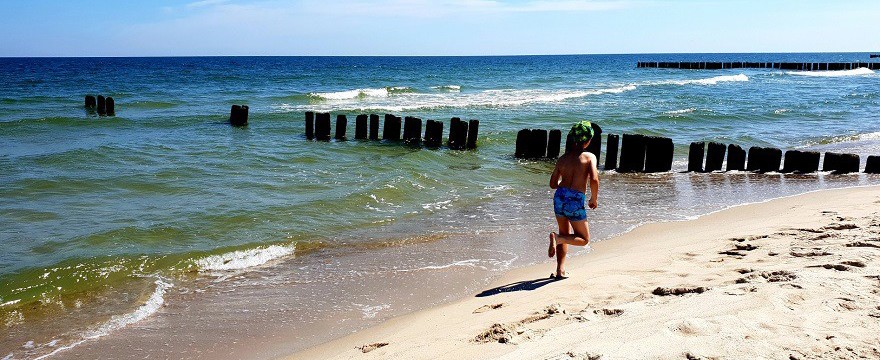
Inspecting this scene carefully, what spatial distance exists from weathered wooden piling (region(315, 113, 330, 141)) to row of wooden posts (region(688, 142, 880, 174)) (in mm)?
9824

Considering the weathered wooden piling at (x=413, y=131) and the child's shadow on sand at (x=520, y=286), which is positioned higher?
the weathered wooden piling at (x=413, y=131)

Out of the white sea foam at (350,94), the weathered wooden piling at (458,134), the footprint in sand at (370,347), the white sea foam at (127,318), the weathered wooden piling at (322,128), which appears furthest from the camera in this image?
the white sea foam at (350,94)

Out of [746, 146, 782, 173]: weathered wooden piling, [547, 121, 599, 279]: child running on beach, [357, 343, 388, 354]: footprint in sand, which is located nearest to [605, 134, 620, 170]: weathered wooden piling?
[746, 146, 782, 173]: weathered wooden piling

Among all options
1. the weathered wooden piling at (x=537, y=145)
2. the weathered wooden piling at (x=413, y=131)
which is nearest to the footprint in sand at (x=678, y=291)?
the weathered wooden piling at (x=537, y=145)

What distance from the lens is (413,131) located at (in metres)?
19.2

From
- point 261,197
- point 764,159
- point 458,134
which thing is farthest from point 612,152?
point 261,197

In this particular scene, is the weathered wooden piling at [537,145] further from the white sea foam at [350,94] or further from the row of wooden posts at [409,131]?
the white sea foam at [350,94]

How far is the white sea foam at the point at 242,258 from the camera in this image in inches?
317

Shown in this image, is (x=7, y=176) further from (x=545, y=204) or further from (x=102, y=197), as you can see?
(x=545, y=204)

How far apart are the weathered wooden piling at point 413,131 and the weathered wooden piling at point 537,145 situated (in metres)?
3.56

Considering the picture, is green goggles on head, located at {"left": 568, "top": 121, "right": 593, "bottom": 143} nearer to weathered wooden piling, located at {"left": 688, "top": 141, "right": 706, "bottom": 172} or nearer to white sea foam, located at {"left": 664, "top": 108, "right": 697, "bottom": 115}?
weathered wooden piling, located at {"left": 688, "top": 141, "right": 706, "bottom": 172}

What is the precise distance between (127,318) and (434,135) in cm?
1272

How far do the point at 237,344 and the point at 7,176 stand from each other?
982 centimetres

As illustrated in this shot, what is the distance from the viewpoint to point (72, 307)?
22.3 ft
